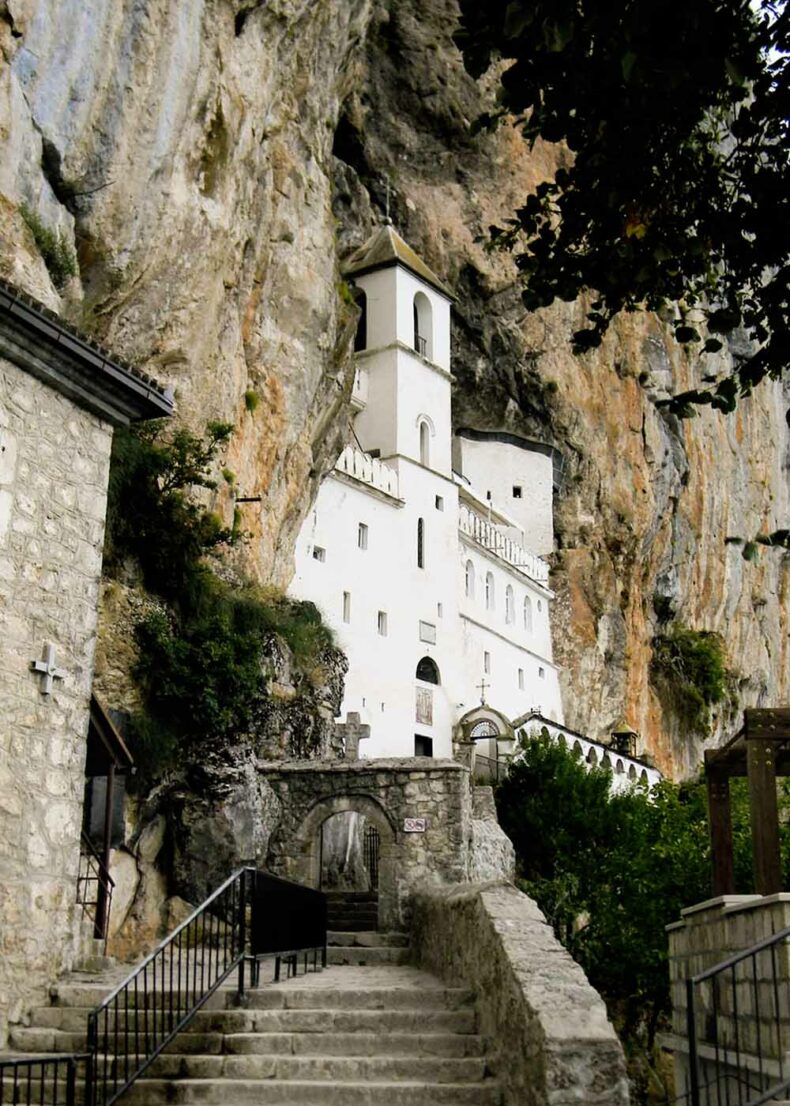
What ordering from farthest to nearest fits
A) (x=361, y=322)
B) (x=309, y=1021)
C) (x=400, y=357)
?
(x=361, y=322) → (x=400, y=357) → (x=309, y=1021)

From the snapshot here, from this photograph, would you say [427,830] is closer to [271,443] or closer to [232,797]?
[232,797]

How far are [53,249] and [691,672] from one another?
37.8 meters

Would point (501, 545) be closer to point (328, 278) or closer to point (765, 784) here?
point (328, 278)

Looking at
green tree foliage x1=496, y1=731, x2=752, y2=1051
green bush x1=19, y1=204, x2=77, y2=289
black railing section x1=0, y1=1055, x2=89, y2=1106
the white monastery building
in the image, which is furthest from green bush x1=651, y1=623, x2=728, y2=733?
black railing section x1=0, y1=1055, x2=89, y2=1106

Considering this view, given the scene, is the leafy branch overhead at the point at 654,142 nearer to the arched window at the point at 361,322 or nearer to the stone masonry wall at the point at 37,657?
the stone masonry wall at the point at 37,657

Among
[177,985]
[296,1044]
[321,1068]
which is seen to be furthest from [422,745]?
[321,1068]

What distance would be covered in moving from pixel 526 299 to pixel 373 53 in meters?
36.4

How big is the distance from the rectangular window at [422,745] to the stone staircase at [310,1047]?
2462 centimetres

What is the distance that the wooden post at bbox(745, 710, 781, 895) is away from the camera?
1010 cm

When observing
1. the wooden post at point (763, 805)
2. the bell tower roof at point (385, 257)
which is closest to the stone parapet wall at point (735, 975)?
the wooden post at point (763, 805)

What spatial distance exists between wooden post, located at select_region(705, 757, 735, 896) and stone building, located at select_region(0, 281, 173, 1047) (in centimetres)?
547

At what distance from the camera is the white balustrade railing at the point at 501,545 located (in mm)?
40188

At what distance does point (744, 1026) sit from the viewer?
8.73m

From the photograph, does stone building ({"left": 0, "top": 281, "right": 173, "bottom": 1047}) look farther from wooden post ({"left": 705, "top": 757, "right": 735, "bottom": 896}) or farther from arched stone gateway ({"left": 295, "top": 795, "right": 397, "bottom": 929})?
arched stone gateway ({"left": 295, "top": 795, "right": 397, "bottom": 929})
